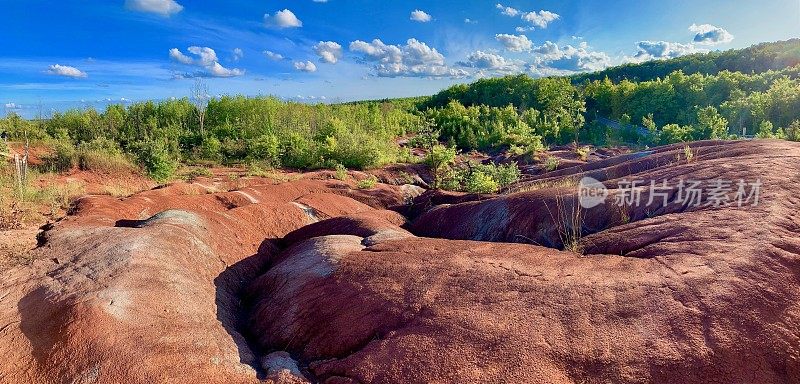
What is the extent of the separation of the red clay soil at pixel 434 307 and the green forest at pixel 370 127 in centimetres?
1162

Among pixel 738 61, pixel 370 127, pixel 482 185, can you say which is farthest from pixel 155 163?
pixel 738 61

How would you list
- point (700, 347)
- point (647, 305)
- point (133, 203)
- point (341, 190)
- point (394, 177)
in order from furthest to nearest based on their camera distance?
point (394, 177)
point (341, 190)
point (133, 203)
point (647, 305)
point (700, 347)

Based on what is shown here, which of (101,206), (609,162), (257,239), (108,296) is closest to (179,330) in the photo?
(108,296)

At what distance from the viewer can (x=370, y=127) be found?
129ft

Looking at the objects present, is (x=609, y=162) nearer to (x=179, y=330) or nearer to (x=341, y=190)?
(x=341, y=190)

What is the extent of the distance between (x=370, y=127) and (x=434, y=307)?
3565cm

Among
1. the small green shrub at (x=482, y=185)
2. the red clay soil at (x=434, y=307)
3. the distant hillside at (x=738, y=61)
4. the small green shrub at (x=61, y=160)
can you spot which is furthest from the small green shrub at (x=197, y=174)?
the distant hillside at (x=738, y=61)

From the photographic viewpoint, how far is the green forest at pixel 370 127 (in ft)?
79.9

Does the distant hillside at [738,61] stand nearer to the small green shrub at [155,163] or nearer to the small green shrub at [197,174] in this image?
the small green shrub at [197,174]

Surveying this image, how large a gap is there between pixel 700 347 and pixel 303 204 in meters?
→ 10.6

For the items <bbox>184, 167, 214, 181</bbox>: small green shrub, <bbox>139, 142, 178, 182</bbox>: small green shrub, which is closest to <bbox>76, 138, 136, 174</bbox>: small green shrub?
<bbox>139, 142, 178, 182</bbox>: small green shrub

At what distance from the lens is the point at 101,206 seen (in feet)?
33.9

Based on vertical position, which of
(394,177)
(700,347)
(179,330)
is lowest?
(394,177)

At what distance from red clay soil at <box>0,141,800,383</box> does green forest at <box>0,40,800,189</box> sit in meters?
11.6
